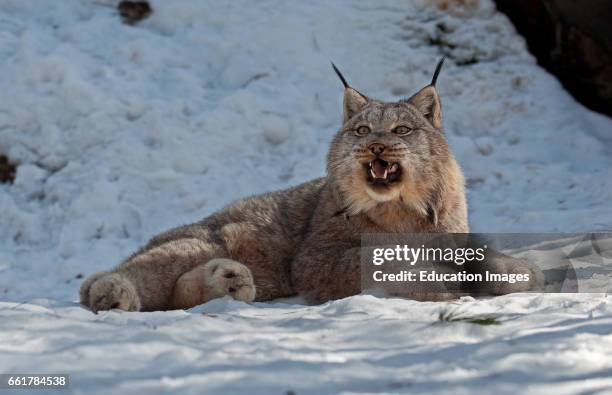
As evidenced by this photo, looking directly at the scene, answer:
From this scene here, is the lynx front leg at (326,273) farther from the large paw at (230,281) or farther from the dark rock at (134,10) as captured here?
the dark rock at (134,10)

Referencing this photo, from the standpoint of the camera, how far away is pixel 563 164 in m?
7.75

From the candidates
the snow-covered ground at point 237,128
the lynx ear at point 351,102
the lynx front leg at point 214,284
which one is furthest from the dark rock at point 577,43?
the lynx front leg at point 214,284

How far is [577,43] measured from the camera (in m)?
8.24

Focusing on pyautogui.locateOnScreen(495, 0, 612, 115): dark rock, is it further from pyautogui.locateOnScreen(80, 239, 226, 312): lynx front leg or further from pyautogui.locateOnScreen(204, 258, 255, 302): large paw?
pyautogui.locateOnScreen(204, 258, 255, 302): large paw

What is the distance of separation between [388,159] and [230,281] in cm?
114

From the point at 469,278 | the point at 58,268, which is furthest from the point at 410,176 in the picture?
the point at 58,268

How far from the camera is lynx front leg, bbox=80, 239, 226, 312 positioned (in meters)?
4.31

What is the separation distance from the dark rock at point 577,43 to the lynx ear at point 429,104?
3470 mm

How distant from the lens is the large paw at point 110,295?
14.0ft

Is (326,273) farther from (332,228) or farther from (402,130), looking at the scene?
(402,130)

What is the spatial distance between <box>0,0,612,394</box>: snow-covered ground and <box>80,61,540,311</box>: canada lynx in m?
0.34

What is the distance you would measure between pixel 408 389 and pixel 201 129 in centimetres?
581

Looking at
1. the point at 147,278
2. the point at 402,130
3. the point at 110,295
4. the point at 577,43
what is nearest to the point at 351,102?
the point at 402,130

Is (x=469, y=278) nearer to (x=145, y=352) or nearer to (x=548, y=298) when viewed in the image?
(x=548, y=298)
